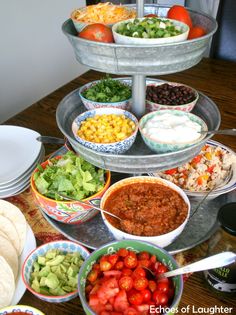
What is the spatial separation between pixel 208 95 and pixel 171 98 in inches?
20.1

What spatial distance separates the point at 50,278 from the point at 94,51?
51cm

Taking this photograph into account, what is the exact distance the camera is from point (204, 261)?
0.66 m

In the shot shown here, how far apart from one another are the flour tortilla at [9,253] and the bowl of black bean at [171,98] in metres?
0.57

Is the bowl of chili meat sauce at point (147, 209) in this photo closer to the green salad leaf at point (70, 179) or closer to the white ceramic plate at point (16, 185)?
the green salad leaf at point (70, 179)

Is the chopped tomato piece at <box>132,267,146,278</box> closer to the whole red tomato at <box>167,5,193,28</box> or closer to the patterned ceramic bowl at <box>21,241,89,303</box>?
the patterned ceramic bowl at <box>21,241,89,303</box>

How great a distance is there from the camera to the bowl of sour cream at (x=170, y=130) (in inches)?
33.0

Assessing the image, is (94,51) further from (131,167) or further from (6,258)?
(6,258)

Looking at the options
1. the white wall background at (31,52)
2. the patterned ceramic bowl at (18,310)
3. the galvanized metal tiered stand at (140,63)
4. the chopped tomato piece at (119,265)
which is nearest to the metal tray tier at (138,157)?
the galvanized metal tiered stand at (140,63)

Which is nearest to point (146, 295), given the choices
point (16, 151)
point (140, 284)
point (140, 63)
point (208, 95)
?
point (140, 284)

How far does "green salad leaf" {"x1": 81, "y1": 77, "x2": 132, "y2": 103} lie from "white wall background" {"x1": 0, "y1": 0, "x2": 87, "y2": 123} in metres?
1.27

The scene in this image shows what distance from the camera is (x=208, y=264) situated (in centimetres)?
66

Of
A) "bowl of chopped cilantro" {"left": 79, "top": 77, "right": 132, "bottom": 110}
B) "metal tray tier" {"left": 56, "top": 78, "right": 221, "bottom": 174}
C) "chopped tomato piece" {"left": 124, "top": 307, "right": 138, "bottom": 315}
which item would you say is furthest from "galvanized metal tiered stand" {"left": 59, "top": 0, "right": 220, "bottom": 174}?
"chopped tomato piece" {"left": 124, "top": 307, "right": 138, "bottom": 315}

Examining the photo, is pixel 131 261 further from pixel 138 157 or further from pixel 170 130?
pixel 170 130

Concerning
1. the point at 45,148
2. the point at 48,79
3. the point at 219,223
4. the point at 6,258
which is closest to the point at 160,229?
the point at 219,223
